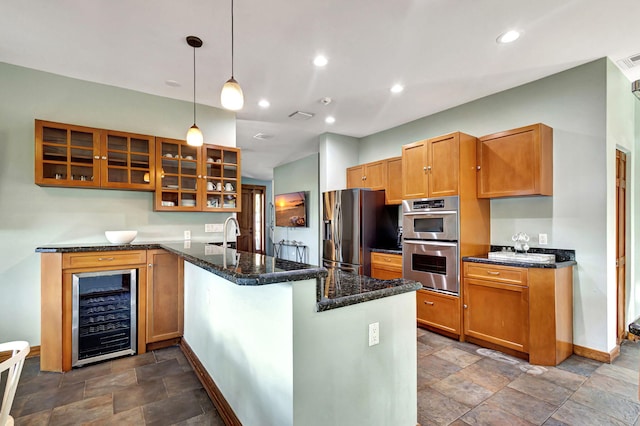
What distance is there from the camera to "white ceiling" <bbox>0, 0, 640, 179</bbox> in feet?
7.21

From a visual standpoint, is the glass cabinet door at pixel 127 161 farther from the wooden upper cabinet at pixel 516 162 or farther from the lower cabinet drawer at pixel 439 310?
the wooden upper cabinet at pixel 516 162

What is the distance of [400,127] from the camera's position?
4.82 meters

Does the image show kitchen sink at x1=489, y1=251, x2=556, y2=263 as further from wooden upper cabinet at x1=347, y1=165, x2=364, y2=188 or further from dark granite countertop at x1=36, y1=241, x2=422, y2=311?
wooden upper cabinet at x1=347, y1=165, x2=364, y2=188

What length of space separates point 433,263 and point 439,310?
0.53m

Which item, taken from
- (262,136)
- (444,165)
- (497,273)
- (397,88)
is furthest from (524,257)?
(262,136)

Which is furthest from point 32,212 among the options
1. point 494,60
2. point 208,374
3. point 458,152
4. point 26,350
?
point 494,60

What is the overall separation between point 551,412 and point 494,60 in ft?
9.36

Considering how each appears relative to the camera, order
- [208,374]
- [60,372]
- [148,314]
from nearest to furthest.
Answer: [208,374]
[60,372]
[148,314]

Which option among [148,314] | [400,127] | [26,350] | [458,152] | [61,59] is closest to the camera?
[26,350]

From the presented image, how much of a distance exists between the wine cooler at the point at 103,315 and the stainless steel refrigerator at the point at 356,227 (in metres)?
2.67

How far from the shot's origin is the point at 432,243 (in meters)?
3.55

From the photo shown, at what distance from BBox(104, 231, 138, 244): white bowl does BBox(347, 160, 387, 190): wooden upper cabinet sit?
10.9ft

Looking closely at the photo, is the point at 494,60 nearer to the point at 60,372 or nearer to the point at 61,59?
the point at 61,59

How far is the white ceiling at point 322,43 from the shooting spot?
7.21ft
